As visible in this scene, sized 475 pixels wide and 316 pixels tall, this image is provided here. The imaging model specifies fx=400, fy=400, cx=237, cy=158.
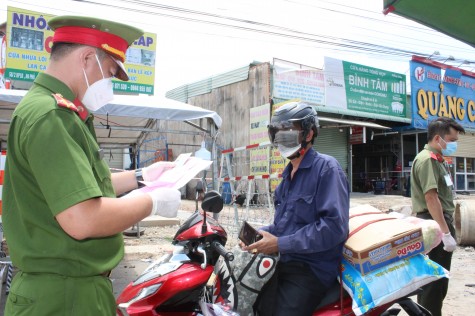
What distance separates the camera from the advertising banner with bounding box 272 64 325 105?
14703 millimetres

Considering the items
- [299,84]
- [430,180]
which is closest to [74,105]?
[430,180]

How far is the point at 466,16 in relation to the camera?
2.38m

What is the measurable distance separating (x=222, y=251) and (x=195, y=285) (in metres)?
0.26

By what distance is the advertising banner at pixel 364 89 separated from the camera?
51.4ft

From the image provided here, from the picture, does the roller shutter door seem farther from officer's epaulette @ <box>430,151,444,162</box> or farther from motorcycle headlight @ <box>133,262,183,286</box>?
motorcycle headlight @ <box>133,262,183,286</box>

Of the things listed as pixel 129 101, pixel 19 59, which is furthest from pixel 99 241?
pixel 19 59

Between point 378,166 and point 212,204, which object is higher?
point 378,166

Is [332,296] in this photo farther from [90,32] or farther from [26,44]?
[26,44]

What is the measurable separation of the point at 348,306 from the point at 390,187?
65.0 ft

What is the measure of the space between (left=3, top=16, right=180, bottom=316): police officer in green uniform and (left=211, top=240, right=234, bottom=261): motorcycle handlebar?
26.7 inches

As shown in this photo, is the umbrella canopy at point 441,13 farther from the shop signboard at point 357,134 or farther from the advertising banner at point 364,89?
the shop signboard at point 357,134

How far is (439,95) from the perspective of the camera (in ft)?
59.4

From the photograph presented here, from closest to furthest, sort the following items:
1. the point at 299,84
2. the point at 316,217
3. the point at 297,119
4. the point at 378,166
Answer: the point at 316,217 → the point at 297,119 → the point at 299,84 → the point at 378,166

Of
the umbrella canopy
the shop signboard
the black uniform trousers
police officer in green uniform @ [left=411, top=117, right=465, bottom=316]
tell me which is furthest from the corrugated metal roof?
the umbrella canopy
